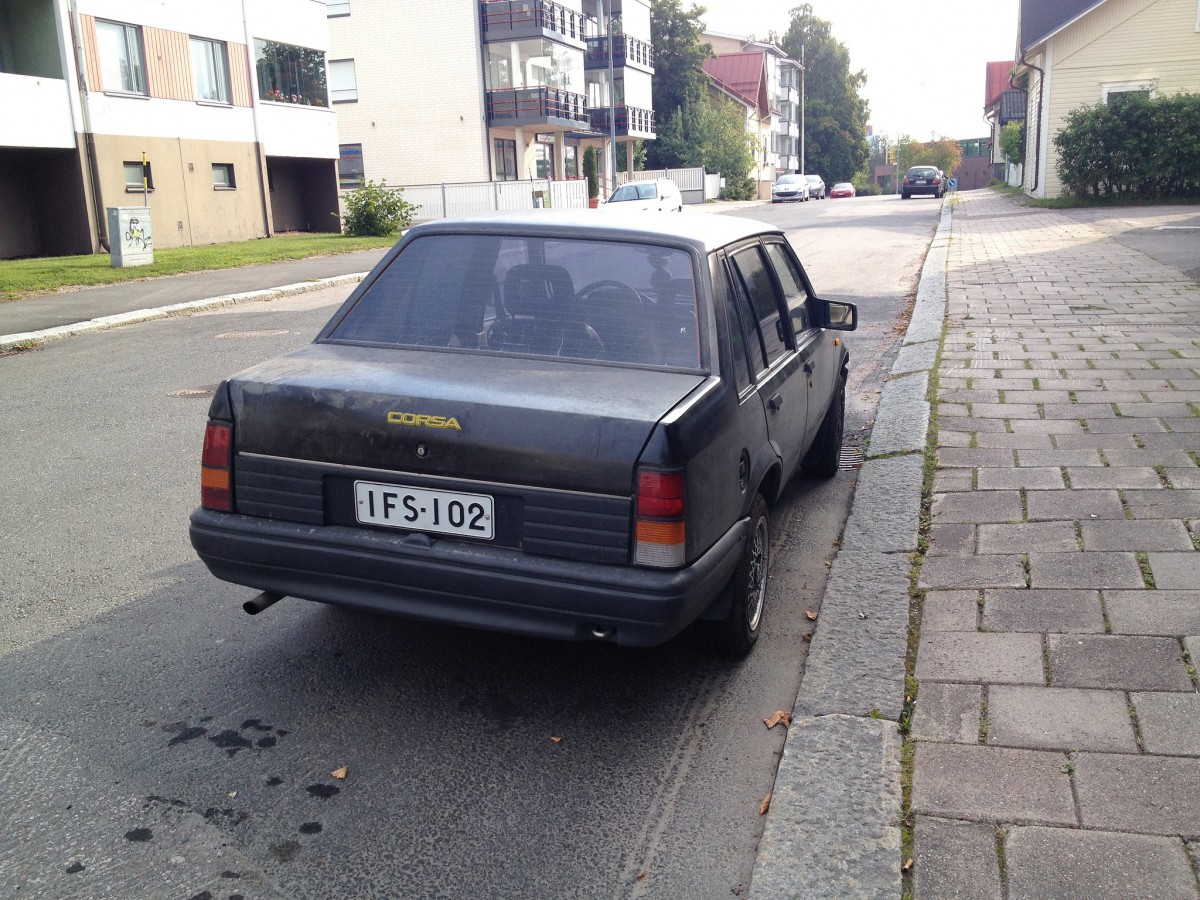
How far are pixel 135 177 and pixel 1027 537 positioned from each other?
86.8ft

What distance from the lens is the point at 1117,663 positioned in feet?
11.9

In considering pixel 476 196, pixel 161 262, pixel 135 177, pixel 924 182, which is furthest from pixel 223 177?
pixel 924 182

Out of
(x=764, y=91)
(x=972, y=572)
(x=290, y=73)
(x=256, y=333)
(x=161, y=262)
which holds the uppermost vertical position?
(x=764, y=91)

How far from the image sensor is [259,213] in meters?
31.1

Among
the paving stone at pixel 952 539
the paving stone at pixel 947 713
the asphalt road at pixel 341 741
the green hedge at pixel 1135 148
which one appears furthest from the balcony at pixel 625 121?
the paving stone at pixel 947 713

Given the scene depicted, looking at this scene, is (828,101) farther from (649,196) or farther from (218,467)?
(218,467)

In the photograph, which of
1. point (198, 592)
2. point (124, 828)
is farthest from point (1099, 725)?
point (198, 592)

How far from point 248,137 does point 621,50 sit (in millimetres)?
31909

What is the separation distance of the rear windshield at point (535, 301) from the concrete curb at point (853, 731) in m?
1.20

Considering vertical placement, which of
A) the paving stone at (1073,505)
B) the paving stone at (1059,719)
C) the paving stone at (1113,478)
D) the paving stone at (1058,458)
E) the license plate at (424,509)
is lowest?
the paving stone at (1059,719)

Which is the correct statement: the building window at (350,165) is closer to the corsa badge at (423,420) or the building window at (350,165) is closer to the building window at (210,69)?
the building window at (210,69)

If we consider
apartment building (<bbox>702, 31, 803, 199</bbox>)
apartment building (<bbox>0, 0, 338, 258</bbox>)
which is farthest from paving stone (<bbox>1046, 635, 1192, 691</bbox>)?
apartment building (<bbox>702, 31, 803, 199</bbox>)

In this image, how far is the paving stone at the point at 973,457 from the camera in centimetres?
598

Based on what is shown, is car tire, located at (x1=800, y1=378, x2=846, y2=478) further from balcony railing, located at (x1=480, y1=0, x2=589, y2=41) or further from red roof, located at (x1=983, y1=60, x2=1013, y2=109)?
red roof, located at (x1=983, y1=60, x2=1013, y2=109)
